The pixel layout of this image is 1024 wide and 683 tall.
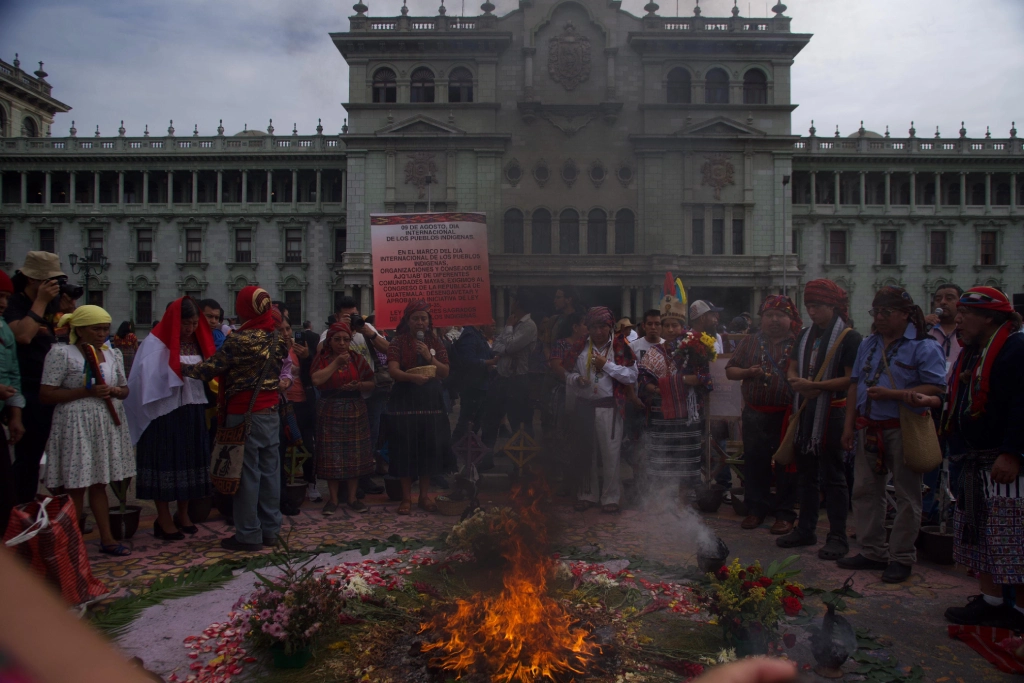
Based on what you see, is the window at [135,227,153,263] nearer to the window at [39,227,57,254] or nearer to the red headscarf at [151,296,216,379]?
the window at [39,227,57,254]

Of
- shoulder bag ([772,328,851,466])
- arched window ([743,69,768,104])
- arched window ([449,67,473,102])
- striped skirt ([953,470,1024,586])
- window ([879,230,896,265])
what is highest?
window ([879,230,896,265])

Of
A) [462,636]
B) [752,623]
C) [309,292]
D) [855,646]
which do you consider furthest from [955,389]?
[309,292]

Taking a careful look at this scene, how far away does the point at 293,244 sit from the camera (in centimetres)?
3634

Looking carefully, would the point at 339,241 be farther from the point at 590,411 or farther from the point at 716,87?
the point at 716,87

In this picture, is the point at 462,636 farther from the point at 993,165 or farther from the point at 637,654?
the point at 993,165

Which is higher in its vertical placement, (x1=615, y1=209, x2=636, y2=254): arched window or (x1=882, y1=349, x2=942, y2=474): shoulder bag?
(x1=615, y1=209, x2=636, y2=254): arched window

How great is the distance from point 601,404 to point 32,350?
4811 mm

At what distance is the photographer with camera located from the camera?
4734 mm

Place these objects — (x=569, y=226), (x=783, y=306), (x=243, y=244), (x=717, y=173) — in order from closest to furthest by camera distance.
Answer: (x=569, y=226) → (x=717, y=173) → (x=783, y=306) → (x=243, y=244)

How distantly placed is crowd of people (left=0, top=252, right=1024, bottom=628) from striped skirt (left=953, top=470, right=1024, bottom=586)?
0.03ft

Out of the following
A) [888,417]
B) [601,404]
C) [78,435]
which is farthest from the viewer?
[601,404]

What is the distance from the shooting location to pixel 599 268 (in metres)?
6.00

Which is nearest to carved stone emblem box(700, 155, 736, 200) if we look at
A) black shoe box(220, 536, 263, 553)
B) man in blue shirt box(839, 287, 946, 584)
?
man in blue shirt box(839, 287, 946, 584)

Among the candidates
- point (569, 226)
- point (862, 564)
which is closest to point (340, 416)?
point (569, 226)
